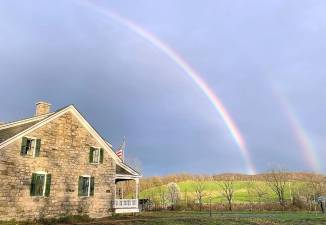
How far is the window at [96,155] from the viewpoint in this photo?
104ft

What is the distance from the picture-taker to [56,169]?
28.8 m

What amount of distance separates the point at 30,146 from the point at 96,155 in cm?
622

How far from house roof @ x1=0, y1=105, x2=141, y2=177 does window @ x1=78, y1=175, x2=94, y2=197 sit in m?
3.26

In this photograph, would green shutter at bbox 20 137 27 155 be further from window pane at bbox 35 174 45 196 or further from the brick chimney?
the brick chimney

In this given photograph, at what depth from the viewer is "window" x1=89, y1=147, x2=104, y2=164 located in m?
31.7

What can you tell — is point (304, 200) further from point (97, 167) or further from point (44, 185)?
point (44, 185)

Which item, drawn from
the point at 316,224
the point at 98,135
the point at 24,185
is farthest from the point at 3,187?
the point at 316,224

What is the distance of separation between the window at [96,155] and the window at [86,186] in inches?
58.3

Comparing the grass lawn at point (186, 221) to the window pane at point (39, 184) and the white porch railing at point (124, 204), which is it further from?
the window pane at point (39, 184)

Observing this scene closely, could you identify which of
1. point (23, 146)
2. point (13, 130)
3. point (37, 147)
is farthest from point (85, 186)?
point (13, 130)

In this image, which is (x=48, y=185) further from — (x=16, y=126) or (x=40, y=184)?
(x=16, y=126)

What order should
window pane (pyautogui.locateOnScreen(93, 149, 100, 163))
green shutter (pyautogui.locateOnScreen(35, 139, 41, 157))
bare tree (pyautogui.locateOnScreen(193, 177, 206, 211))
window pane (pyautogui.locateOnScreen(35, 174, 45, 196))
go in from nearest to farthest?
window pane (pyautogui.locateOnScreen(35, 174, 45, 196))
green shutter (pyautogui.locateOnScreen(35, 139, 41, 157))
window pane (pyautogui.locateOnScreen(93, 149, 100, 163))
bare tree (pyautogui.locateOnScreen(193, 177, 206, 211))

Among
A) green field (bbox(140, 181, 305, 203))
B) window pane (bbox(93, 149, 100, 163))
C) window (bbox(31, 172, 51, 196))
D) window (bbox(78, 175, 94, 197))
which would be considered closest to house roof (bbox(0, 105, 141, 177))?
window pane (bbox(93, 149, 100, 163))

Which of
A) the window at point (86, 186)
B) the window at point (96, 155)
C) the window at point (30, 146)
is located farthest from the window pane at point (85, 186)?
the window at point (30, 146)
